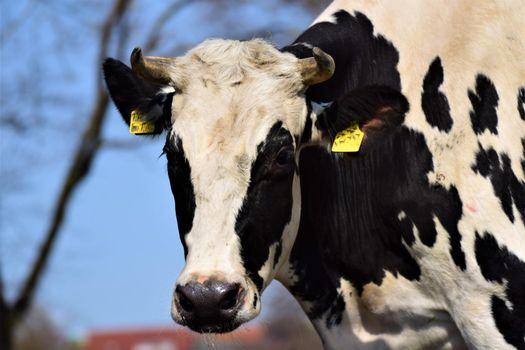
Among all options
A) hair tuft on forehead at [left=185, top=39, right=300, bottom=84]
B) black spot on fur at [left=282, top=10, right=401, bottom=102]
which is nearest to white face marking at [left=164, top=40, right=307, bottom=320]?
hair tuft on forehead at [left=185, top=39, right=300, bottom=84]

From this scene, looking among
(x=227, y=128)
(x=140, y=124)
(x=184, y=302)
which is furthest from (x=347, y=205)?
(x=184, y=302)

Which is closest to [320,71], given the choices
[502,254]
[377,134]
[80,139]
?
[377,134]

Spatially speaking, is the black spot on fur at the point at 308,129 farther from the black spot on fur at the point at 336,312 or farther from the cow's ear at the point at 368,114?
the black spot on fur at the point at 336,312

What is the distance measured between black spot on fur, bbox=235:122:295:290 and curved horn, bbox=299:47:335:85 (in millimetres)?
408

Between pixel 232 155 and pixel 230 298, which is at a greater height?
pixel 232 155

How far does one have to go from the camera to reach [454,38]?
23.7ft

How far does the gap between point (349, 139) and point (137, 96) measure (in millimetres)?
1386

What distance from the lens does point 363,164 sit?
23.9ft

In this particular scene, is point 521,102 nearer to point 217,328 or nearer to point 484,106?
point 484,106

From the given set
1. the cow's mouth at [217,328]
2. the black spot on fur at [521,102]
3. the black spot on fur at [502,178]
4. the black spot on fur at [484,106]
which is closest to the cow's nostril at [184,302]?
the cow's mouth at [217,328]

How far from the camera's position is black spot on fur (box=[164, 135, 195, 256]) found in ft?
20.8

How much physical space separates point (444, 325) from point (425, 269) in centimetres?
37

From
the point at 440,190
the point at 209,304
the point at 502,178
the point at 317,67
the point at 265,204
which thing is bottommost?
the point at 209,304

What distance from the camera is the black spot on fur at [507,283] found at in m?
6.68
